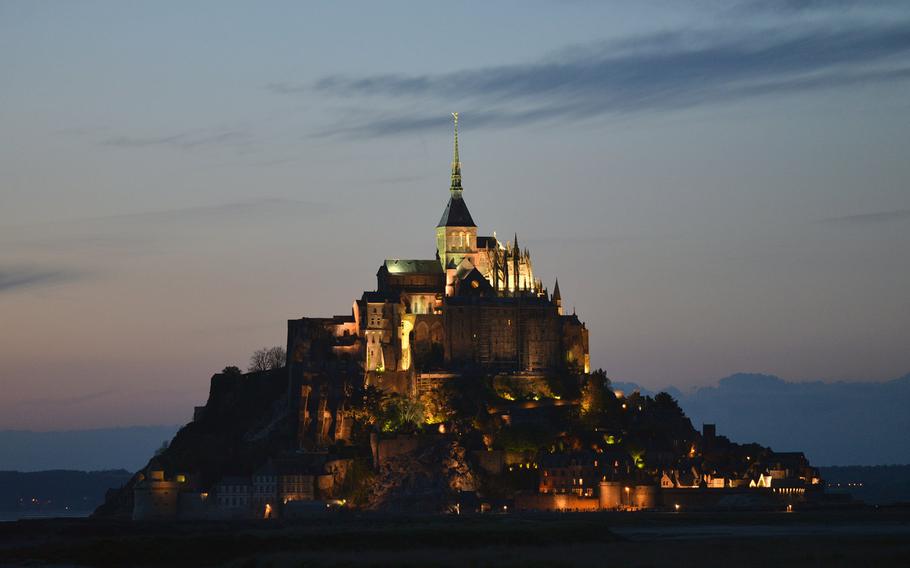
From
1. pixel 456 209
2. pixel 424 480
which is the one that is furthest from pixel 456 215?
pixel 424 480

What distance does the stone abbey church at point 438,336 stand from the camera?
479 ft

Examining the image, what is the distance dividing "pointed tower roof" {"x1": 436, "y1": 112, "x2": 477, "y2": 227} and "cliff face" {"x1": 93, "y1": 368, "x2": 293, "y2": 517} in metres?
23.3

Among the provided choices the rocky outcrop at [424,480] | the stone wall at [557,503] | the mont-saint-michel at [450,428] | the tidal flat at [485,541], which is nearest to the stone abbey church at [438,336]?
the mont-saint-michel at [450,428]

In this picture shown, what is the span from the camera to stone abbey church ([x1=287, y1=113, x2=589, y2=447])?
479 ft

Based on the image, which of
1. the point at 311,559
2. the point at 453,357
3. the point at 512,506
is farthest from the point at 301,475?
the point at 311,559

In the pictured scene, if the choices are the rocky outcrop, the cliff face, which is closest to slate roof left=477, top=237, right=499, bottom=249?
the cliff face

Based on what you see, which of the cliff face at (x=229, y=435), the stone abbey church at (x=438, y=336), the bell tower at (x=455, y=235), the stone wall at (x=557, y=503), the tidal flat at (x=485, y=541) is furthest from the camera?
the bell tower at (x=455, y=235)

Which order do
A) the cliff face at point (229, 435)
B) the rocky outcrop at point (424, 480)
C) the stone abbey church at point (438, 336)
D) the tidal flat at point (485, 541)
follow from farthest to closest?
the stone abbey church at point (438, 336), the cliff face at point (229, 435), the rocky outcrop at point (424, 480), the tidal flat at point (485, 541)

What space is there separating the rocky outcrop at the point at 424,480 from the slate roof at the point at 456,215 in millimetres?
37597

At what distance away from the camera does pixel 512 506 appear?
124062mm

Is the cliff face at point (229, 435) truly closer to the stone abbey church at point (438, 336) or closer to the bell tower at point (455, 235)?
the stone abbey church at point (438, 336)

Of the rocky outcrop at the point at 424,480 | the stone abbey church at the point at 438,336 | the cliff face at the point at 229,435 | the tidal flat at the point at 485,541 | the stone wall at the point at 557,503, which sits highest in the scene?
the stone abbey church at the point at 438,336

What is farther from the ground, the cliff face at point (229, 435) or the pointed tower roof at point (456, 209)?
the pointed tower roof at point (456, 209)

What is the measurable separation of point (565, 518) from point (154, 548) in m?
32.9
